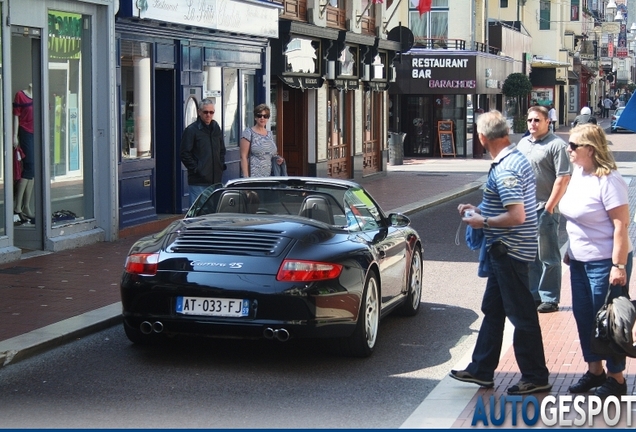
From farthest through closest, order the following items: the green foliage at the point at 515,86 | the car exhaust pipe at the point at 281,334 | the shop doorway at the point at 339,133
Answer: the green foliage at the point at 515,86 → the shop doorway at the point at 339,133 → the car exhaust pipe at the point at 281,334

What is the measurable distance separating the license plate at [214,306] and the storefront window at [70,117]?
6.77 meters

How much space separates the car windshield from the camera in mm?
8578

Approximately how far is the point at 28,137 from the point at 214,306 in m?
6.80

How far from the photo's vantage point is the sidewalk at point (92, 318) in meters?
6.84

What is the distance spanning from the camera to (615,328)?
6395 millimetres

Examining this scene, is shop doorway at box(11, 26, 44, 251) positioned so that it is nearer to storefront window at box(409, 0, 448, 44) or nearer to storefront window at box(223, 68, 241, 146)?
storefront window at box(223, 68, 241, 146)

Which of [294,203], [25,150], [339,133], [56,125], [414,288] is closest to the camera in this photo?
[294,203]

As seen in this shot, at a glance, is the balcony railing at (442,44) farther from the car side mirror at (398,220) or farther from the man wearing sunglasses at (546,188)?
the car side mirror at (398,220)

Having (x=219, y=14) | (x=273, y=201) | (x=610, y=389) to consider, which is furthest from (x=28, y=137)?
(x=610, y=389)

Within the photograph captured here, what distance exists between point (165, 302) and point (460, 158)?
31424mm

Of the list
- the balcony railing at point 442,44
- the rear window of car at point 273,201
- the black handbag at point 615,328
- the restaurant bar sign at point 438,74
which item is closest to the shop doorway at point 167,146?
the rear window of car at point 273,201

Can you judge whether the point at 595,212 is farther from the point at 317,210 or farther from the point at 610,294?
the point at 317,210

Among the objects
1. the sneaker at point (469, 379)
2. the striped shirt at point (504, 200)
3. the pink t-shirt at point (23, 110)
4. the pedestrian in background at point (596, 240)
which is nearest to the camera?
the pedestrian in background at point (596, 240)

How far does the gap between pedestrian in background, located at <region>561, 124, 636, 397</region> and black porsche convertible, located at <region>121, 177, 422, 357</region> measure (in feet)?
5.50
